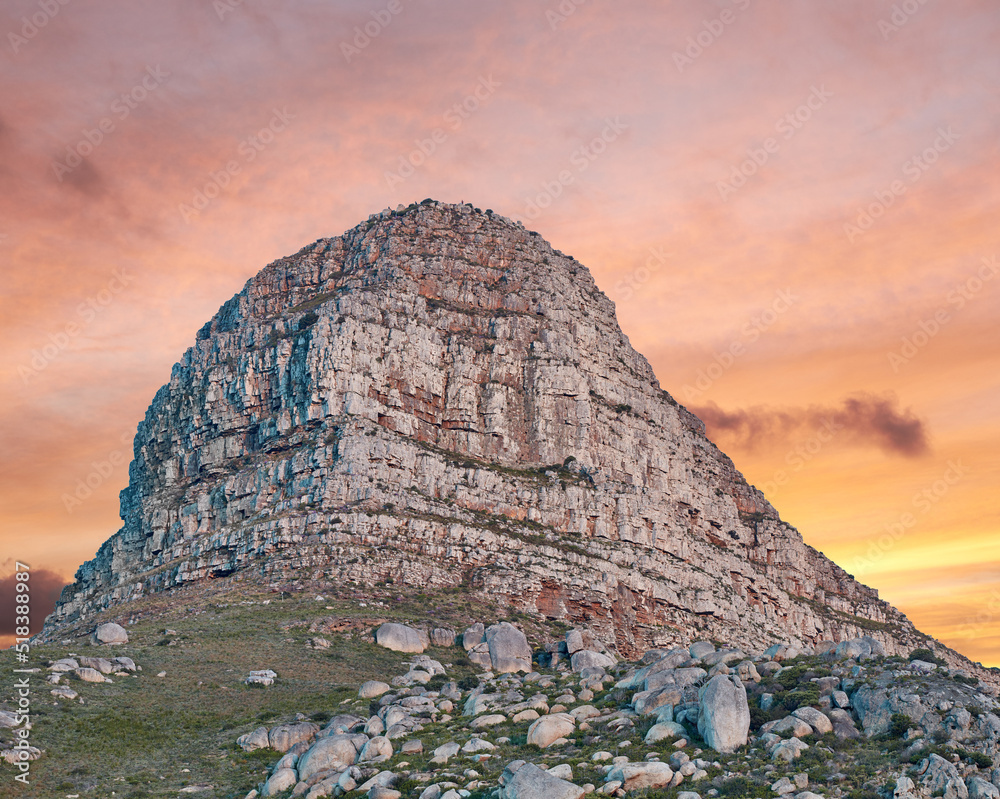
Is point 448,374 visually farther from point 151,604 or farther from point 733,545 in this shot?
point 733,545

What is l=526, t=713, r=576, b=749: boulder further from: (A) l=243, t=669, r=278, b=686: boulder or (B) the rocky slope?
(A) l=243, t=669, r=278, b=686: boulder

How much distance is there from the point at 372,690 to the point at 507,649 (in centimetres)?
2293

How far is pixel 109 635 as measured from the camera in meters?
93.4

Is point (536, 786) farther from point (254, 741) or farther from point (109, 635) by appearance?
point (109, 635)

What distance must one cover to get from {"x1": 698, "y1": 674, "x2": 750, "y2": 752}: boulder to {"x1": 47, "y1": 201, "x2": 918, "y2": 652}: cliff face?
6824 cm

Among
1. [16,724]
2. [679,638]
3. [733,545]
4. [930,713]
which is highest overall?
[733,545]

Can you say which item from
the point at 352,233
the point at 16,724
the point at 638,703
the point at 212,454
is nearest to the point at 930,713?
the point at 638,703

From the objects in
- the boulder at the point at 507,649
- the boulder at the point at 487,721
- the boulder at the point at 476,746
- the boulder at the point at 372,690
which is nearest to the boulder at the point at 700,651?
the boulder at the point at 487,721

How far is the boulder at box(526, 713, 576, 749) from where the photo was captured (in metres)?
56.3

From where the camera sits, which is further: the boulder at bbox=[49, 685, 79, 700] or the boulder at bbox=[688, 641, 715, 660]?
the boulder at bbox=[688, 641, 715, 660]

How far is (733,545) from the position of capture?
629 ft

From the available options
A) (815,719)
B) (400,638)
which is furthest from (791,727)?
(400,638)

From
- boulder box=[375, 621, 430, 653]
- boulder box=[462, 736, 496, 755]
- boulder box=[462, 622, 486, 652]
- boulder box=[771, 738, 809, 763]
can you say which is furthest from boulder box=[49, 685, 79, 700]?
boulder box=[771, 738, 809, 763]

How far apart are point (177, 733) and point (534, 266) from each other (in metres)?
129
